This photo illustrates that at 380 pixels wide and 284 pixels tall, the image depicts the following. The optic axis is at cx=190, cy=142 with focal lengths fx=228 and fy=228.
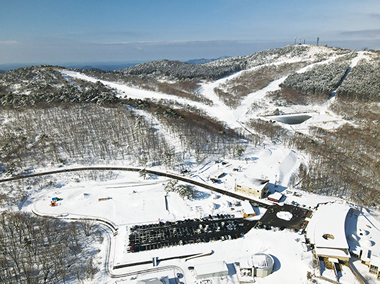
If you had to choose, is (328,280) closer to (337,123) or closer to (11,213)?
(11,213)

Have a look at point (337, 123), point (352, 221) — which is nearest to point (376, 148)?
point (337, 123)

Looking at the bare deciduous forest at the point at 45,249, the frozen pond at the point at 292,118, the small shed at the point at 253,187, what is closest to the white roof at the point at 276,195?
the small shed at the point at 253,187

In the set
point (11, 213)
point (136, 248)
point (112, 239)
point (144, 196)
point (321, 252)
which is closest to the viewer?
point (321, 252)

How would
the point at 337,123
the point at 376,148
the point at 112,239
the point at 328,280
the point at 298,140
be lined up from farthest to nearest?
the point at 337,123, the point at 298,140, the point at 376,148, the point at 112,239, the point at 328,280

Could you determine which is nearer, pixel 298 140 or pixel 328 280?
pixel 328 280

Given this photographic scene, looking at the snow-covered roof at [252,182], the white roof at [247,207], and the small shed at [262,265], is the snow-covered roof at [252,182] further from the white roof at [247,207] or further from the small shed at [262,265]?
the small shed at [262,265]

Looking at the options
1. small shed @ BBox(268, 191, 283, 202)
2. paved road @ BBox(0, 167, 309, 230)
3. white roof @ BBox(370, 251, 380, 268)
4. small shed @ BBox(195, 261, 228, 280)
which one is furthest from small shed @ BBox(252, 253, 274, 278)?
small shed @ BBox(268, 191, 283, 202)

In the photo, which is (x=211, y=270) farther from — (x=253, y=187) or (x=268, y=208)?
(x=253, y=187)

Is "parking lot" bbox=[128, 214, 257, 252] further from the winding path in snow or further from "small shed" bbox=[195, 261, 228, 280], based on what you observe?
the winding path in snow
